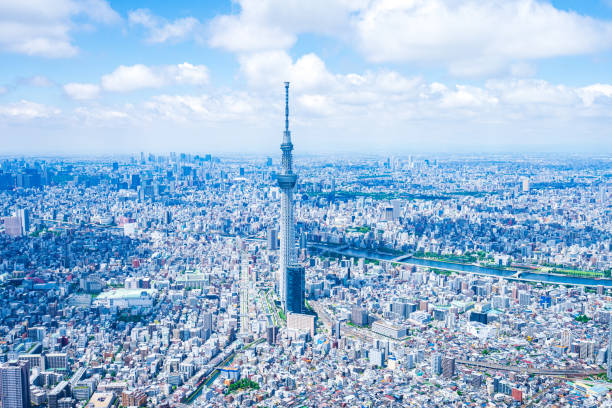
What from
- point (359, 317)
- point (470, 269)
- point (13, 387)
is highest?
point (13, 387)

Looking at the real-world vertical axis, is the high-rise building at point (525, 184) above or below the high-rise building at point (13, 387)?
above

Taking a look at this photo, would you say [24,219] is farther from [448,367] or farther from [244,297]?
[448,367]

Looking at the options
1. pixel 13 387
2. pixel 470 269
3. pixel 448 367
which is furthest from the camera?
pixel 470 269

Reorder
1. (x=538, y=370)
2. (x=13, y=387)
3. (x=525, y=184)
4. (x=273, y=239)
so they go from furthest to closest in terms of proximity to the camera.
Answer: (x=525, y=184) → (x=273, y=239) → (x=538, y=370) → (x=13, y=387)

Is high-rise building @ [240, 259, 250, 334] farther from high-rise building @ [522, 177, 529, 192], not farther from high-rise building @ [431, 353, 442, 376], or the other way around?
high-rise building @ [522, 177, 529, 192]

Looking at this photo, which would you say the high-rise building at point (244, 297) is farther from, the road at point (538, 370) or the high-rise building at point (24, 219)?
the high-rise building at point (24, 219)

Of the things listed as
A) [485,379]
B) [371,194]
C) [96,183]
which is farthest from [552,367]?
[96,183]

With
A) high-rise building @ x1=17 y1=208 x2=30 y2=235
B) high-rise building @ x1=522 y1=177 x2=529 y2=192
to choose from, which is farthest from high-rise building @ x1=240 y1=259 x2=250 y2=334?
high-rise building @ x1=522 y1=177 x2=529 y2=192

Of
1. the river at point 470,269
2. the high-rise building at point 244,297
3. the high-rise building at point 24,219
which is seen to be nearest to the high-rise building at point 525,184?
the river at point 470,269

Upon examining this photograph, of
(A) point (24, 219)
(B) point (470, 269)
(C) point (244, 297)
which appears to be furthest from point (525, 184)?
(A) point (24, 219)
